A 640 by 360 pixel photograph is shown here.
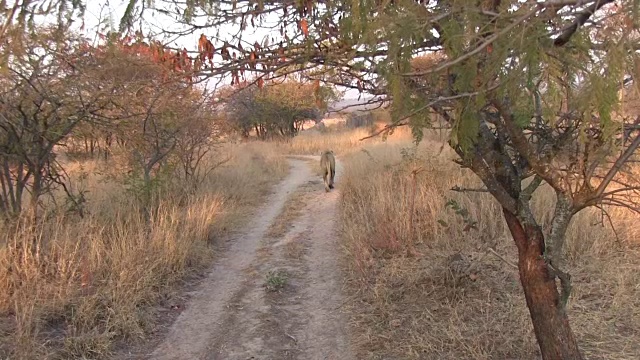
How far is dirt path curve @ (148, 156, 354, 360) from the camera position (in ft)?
11.8

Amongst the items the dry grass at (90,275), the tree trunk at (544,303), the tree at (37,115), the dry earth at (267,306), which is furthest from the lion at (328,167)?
the tree trunk at (544,303)

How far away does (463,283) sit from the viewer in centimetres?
410

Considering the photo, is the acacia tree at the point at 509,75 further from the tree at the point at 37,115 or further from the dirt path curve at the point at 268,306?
the tree at the point at 37,115

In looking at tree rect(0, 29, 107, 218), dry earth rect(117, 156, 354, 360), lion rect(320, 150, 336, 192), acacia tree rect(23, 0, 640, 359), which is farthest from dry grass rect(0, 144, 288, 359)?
lion rect(320, 150, 336, 192)

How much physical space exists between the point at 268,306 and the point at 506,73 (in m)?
3.67

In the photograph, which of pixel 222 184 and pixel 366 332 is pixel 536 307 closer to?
pixel 366 332

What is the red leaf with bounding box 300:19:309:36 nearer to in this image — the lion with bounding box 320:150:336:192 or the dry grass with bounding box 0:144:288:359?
the dry grass with bounding box 0:144:288:359

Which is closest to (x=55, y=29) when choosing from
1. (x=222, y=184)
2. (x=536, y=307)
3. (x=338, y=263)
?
(x=536, y=307)

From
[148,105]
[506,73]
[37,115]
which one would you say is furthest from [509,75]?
[37,115]

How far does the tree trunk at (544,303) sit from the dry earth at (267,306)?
1.55 metres

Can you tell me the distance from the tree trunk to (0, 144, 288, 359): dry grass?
9.90 ft

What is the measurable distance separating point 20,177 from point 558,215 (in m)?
5.46

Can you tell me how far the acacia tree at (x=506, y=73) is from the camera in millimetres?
1076

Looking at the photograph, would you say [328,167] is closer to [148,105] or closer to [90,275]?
[148,105]
